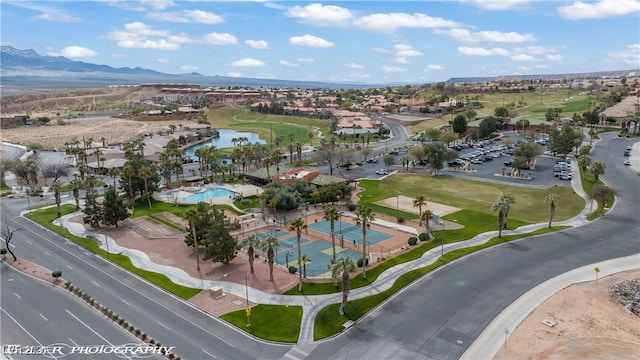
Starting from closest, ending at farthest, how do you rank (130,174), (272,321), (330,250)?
(272,321)
(330,250)
(130,174)

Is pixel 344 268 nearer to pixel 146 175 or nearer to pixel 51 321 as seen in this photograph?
pixel 51 321

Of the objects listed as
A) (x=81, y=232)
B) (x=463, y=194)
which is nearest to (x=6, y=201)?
(x=81, y=232)

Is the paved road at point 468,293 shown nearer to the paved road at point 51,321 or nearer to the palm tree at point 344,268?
the palm tree at point 344,268

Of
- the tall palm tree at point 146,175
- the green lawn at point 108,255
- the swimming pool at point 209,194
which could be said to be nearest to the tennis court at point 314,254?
the green lawn at point 108,255

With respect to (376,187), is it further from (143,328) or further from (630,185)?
(143,328)

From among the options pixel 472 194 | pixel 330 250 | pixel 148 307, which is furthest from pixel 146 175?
pixel 472 194

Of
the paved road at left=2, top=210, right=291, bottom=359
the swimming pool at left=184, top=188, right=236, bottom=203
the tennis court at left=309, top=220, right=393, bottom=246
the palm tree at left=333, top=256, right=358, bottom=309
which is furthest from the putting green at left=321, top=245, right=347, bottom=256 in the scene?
the swimming pool at left=184, top=188, right=236, bottom=203
